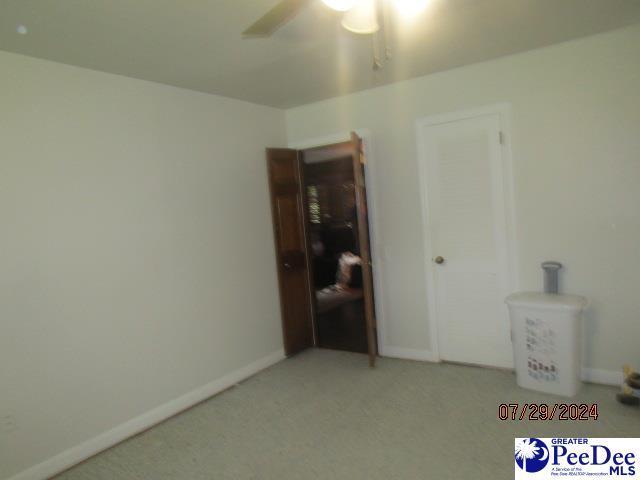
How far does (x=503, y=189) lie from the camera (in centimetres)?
328

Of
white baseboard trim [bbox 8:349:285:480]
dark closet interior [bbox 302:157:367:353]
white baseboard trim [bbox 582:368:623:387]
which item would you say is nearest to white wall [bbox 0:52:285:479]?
white baseboard trim [bbox 8:349:285:480]

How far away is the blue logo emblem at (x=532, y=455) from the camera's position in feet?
7.21

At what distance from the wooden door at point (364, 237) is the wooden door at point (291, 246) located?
2.55 feet

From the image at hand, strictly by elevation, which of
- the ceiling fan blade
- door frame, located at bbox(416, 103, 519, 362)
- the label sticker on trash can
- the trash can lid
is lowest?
the label sticker on trash can

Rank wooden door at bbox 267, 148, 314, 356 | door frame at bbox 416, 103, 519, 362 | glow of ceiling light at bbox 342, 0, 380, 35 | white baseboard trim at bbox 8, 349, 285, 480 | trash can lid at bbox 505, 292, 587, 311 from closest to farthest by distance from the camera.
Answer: glow of ceiling light at bbox 342, 0, 380, 35 < white baseboard trim at bbox 8, 349, 285, 480 < trash can lid at bbox 505, 292, 587, 311 < door frame at bbox 416, 103, 519, 362 < wooden door at bbox 267, 148, 314, 356

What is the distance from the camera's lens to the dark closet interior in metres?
4.44

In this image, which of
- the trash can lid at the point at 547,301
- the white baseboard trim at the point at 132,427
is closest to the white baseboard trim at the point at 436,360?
the trash can lid at the point at 547,301

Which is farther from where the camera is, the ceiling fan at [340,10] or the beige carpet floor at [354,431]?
the beige carpet floor at [354,431]

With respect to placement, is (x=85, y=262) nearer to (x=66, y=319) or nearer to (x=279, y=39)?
(x=66, y=319)

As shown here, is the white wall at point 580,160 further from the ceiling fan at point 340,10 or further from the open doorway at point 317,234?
the ceiling fan at point 340,10

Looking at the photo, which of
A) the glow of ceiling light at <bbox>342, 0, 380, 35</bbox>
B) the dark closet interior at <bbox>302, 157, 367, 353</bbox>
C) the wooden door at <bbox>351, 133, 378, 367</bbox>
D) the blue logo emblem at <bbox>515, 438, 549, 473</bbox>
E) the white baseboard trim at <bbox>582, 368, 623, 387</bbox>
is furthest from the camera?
the dark closet interior at <bbox>302, 157, 367, 353</bbox>

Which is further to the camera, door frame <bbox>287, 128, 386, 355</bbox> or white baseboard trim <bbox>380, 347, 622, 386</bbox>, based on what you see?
door frame <bbox>287, 128, 386, 355</bbox>

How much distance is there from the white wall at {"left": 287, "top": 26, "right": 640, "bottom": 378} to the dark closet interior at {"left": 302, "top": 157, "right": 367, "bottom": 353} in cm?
164

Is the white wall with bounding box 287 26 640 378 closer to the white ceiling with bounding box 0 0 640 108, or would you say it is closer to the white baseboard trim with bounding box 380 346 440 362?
the white ceiling with bounding box 0 0 640 108
